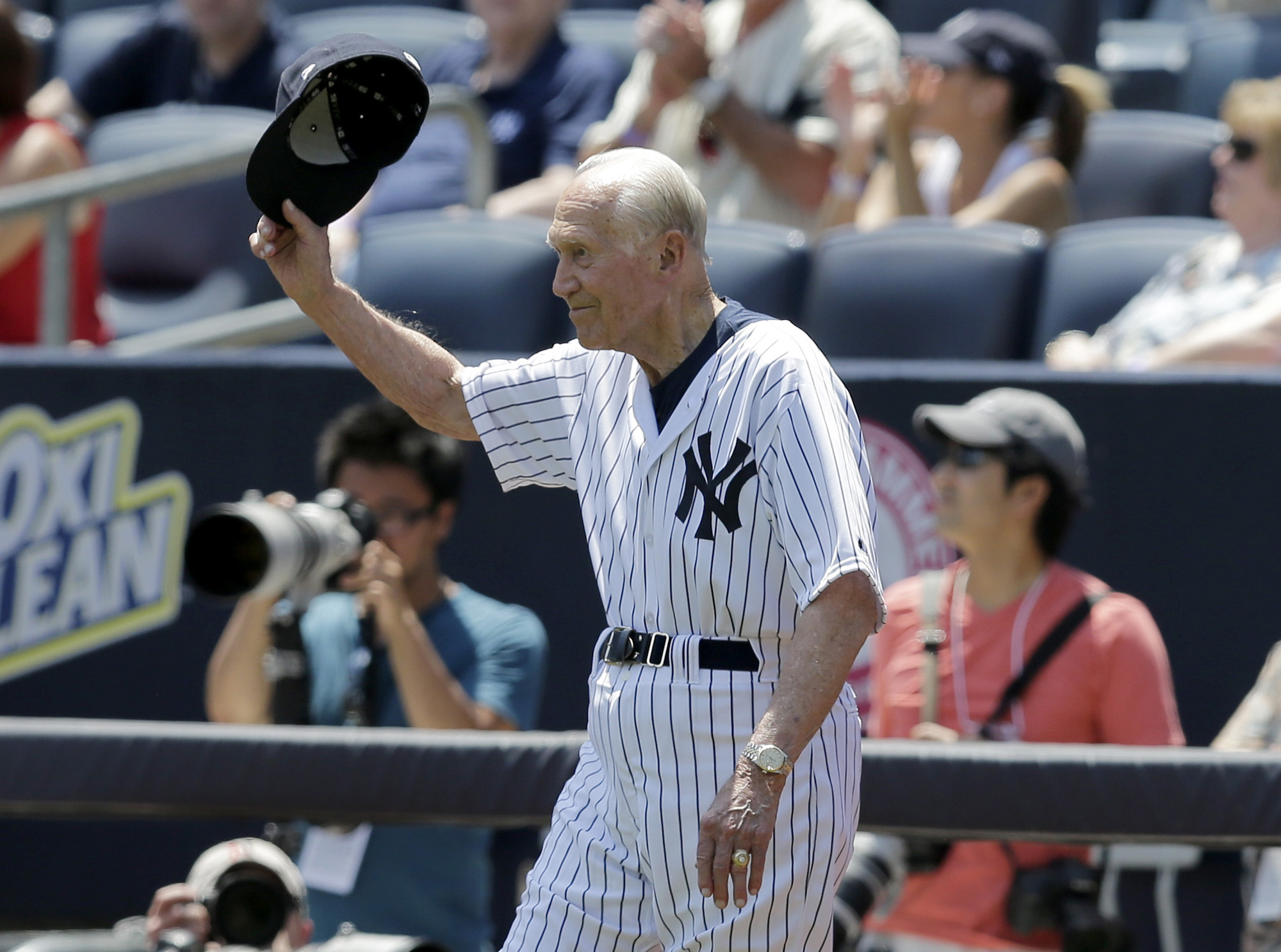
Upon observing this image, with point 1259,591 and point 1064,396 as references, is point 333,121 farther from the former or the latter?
point 1259,591

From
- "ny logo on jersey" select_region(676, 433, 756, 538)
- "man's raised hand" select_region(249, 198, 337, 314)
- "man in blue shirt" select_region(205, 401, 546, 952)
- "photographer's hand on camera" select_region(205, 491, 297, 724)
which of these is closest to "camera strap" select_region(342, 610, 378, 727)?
"man in blue shirt" select_region(205, 401, 546, 952)

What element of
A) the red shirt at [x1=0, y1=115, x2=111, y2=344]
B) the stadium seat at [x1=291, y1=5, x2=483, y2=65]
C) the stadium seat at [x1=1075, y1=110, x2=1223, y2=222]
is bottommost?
the red shirt at [x1=0, y1=115, x2=111, y2=344]

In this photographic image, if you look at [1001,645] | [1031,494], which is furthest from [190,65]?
[1001,645]

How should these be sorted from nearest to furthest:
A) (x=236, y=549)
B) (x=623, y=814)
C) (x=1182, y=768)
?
1. (x=623, y=814)
2. (x=1182, y=768)
3. (x=236, y=549)

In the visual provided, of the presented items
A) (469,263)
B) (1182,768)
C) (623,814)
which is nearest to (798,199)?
(469,263)

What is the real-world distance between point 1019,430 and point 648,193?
155 centimetres

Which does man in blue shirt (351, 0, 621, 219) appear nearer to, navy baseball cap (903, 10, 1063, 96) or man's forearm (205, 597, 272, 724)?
navy baseball cap (903, 10, 1063, 96)

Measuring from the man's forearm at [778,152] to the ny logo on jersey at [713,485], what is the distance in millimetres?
3039

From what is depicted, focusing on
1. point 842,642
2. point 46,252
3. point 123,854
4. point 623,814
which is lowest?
point 123,854

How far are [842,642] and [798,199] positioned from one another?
3.40m

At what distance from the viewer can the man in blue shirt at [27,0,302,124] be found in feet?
19.8

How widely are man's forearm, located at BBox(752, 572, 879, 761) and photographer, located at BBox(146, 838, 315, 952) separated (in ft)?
3.52

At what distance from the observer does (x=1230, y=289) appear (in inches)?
161

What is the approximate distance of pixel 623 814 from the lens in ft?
7.09
